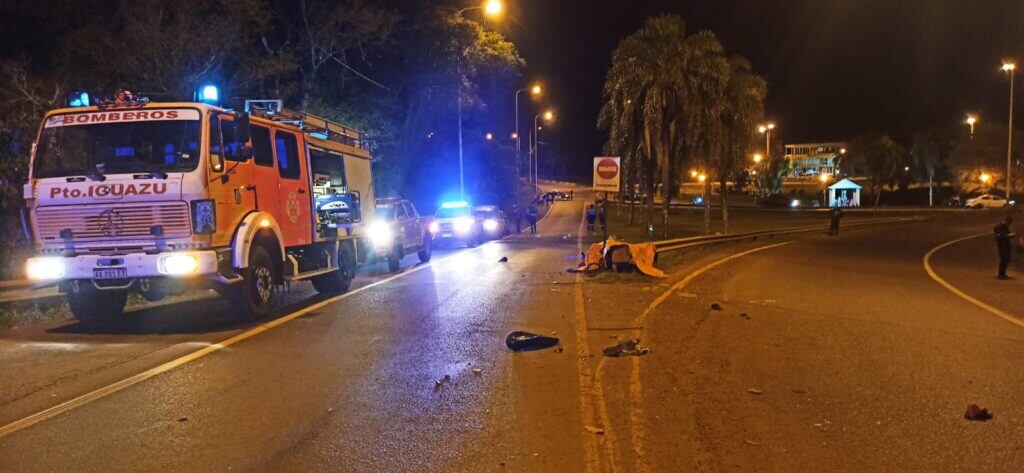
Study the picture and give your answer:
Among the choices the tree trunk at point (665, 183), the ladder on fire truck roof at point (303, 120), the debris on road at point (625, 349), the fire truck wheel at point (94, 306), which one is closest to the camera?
the debris on road at point (625, 349)

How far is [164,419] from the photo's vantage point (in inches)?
235

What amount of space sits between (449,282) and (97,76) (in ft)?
36.9

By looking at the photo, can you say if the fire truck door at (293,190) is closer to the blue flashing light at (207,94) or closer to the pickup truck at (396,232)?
the blue flashing light at (207,94)

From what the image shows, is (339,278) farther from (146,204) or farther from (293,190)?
(146,204)

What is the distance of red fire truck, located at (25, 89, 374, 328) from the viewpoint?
30.9ft

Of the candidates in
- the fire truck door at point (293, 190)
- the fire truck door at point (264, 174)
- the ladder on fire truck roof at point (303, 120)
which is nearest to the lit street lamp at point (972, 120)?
the ladder on fire truck roof at point (303, 120)

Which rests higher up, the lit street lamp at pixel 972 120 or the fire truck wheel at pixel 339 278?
the lit street lamp at pixel 972 120

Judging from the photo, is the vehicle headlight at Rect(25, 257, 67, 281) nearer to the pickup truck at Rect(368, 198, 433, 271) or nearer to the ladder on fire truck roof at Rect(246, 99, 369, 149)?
the ladder on fire truck roof at Rect(246, 99, 369, 149)

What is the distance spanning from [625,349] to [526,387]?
2.01 metres

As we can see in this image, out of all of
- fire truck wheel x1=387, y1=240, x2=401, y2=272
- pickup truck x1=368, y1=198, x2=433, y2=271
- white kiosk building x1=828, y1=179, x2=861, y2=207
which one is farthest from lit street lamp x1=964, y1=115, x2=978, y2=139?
fire truck wheel x1=387, y1=240, x2=401, y2=272

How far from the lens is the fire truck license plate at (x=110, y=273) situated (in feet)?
30.9

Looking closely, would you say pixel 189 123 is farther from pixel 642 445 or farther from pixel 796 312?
pixel 796 312

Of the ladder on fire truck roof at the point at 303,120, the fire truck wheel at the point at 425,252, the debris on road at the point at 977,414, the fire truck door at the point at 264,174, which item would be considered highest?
the ladder on fire truck roof at the point at 303,120

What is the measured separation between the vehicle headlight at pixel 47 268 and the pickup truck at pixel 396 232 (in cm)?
684
